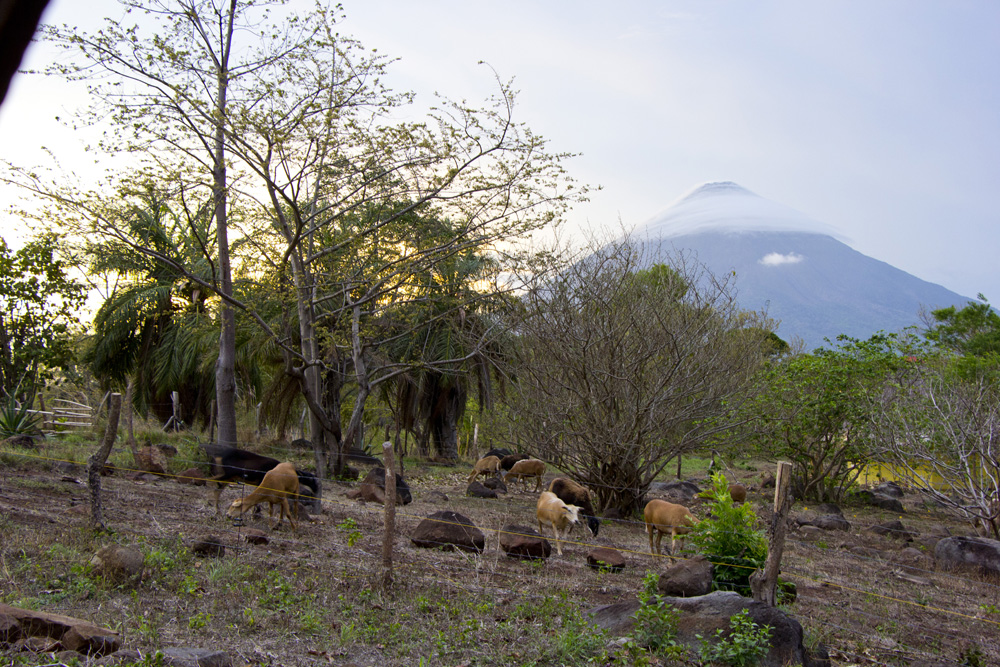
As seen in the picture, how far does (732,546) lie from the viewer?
7754 mm

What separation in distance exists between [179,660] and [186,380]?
78.5ft

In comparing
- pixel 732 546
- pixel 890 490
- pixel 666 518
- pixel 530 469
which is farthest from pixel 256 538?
pixel 890 490

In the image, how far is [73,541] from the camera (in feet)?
24.8

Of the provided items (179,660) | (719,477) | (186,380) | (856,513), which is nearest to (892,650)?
(719,477)

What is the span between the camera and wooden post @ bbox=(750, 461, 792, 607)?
6703mm

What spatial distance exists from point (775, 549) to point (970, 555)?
7.09 metres

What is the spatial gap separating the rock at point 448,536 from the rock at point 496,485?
8.59m

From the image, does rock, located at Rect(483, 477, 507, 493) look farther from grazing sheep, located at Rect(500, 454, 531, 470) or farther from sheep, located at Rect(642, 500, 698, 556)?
sheep, located at Rect(642, 500, 698, 556)

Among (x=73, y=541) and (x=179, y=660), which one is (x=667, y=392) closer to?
(x=73, y=541)

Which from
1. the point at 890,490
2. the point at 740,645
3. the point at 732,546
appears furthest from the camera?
the point at 890,490

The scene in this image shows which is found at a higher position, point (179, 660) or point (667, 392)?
point (667, 392)

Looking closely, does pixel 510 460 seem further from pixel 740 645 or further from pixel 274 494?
pixel 740 645

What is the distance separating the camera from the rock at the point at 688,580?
739 cm

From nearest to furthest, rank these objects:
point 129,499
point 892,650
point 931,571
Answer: point 892,650 → point 129,499 → point 931,571
